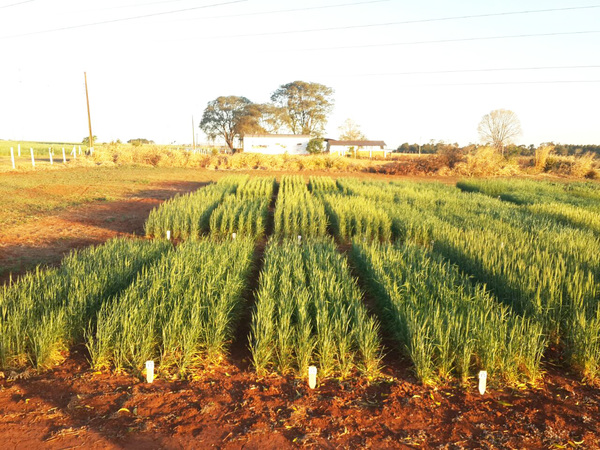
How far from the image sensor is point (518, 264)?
477 centimetres

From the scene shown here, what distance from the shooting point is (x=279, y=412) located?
2771 mm

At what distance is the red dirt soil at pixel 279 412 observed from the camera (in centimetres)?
250

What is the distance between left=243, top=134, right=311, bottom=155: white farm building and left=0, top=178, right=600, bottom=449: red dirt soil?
41310 mm

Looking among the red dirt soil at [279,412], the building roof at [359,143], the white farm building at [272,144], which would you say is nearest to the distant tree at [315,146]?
the white farm building at [272,144]

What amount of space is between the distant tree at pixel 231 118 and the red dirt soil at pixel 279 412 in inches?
1876

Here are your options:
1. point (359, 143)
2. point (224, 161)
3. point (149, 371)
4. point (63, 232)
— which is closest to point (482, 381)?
point (149, 371)

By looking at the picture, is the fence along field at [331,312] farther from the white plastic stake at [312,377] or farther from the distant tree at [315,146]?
the distant tree at [315,146]

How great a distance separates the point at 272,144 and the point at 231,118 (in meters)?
9.59

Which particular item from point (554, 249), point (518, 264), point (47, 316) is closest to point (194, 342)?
point (47, 316)

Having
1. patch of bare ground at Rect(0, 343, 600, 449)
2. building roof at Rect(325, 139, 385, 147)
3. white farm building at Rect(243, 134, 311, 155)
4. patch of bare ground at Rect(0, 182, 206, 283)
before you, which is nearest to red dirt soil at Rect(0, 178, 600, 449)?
patch of bare ground at Rect(0, 343, 600, 449)

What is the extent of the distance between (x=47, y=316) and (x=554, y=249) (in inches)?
239

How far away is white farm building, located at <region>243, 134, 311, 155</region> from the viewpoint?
43.9 metres

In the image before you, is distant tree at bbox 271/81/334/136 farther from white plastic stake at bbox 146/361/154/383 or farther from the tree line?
white plastic stake at bbox 146/361/154/383

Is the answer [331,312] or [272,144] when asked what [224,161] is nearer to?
[272,144]
